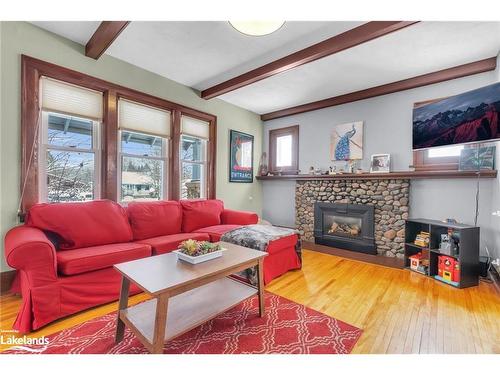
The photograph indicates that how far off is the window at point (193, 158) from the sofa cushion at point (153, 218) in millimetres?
697

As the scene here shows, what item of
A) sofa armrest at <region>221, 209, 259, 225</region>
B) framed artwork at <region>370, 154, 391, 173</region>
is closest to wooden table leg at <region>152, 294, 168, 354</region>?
sofa armrest at <region>221, 209, 259, 225</region>

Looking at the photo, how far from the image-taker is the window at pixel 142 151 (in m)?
3.12

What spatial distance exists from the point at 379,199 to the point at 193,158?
3.05 meters

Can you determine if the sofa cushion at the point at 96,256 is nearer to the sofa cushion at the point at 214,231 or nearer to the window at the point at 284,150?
the sofa cushion at the point at 214,231

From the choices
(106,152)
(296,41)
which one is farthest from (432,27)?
(106,152)

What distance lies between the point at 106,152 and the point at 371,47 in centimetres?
333

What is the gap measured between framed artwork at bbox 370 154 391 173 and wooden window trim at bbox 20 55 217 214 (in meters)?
2.63

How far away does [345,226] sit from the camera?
3855 mm

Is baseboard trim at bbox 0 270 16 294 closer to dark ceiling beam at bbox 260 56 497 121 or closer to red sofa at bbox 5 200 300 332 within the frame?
red sofa at bbox 5 200 300 332

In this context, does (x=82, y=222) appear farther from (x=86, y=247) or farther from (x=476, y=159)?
(x=476, y=159)

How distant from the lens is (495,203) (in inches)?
104

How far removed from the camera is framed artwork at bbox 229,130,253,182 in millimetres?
4492

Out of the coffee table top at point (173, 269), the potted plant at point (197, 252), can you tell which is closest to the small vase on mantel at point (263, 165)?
the coffee table top at point (173, 269)
